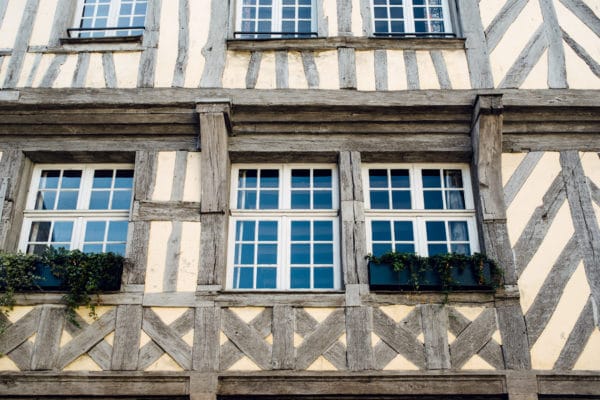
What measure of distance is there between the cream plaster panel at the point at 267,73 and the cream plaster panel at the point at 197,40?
0.53 meters

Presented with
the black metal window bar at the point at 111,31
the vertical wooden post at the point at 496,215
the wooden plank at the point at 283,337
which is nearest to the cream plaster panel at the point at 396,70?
the vertical wooden post at the point at 496,215

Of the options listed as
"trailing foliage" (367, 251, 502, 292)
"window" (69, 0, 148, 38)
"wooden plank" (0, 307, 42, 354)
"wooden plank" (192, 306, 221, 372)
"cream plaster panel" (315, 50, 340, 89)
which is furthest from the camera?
"window" (69, 0, 148, 38)

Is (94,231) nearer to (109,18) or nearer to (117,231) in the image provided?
Result: (117,231)

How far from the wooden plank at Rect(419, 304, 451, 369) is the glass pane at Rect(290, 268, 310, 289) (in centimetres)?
97

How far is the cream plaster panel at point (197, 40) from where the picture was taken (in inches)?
260

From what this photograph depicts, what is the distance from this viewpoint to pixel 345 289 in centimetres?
580

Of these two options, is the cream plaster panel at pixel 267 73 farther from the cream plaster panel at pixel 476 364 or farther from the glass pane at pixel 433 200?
the cream plaster panel at pixel 476 364

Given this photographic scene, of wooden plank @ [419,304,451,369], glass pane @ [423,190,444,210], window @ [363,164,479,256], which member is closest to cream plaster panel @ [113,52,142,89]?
window @ [363,164,479,256]

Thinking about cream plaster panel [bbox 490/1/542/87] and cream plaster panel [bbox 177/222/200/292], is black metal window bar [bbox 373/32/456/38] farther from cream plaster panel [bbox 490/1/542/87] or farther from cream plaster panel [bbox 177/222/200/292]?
cream plaster panel [bbox 177/222/200/292]

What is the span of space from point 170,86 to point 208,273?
1791mm

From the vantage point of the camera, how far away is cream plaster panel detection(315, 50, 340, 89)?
6555mm

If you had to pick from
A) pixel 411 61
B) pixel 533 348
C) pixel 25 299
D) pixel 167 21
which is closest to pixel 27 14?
pixel 167 21

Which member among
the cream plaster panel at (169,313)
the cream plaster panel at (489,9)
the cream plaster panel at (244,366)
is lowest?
the cream plaster panel at (244,366)

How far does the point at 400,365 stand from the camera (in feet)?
18.1
